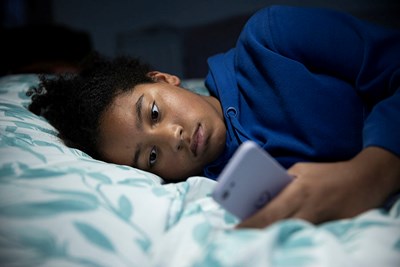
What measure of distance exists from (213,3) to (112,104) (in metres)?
1.41

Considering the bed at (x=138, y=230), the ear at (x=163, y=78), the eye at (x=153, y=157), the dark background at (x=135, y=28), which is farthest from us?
the dark background at (x=135, y=28)

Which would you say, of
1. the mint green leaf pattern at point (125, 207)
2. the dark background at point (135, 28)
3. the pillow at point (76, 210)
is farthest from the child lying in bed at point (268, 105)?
the dark background at point (135, 28)

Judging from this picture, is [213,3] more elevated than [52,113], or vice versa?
[213,3]

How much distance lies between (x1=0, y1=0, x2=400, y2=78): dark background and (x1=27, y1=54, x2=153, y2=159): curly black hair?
0.60 metres

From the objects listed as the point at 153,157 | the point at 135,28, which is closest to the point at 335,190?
the point at 153,157

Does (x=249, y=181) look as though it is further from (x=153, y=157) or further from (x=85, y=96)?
(x=85, y=96)

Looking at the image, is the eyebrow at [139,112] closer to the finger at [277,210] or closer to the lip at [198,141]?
the lip at [198,141]

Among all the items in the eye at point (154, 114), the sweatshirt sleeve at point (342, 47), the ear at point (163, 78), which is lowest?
the eye at point (154, 114)

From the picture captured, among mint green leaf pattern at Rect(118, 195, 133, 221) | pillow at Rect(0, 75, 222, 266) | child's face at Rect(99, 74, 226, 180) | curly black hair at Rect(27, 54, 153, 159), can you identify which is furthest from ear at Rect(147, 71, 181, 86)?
mint green leaf pattern at Rect(118, 195, 133, 221)

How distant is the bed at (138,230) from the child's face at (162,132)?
17 cm

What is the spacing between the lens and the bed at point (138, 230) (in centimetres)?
47

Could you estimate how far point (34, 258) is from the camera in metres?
0.50

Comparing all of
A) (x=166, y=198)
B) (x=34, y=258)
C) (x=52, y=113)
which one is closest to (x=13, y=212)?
(x=34, y=258)

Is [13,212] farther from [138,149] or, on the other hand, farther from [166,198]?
[138,149]
